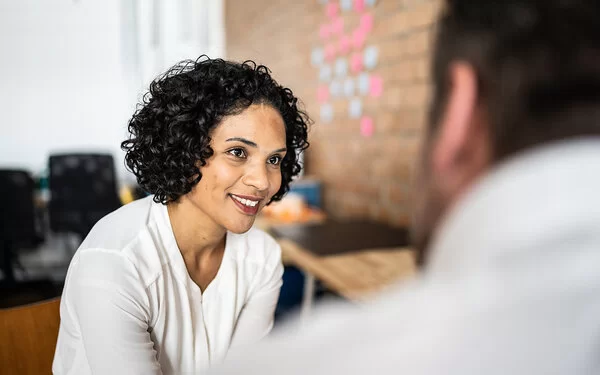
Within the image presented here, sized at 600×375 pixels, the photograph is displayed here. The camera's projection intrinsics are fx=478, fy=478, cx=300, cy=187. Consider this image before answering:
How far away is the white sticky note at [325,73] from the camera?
3.28 m

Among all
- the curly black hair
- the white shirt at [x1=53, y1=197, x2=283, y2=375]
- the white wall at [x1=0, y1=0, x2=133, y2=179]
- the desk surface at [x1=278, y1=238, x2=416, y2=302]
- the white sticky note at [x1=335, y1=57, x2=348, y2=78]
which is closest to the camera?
the white shirt at [x1=53, y1=197, x2=283, y2=375]

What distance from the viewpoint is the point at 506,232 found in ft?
1.26

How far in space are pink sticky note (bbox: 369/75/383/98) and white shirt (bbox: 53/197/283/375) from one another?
1774 mm

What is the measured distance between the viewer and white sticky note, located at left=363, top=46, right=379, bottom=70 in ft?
9.04

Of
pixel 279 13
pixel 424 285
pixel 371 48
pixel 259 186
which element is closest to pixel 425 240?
pixel 424 285

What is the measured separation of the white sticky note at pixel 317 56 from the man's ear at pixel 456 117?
3.00 meters

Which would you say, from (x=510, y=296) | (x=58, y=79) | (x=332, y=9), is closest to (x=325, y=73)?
(x=332, y=9)

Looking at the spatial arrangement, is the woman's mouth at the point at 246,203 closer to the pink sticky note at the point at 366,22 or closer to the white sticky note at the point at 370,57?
the white sticky note at the point at 370,57

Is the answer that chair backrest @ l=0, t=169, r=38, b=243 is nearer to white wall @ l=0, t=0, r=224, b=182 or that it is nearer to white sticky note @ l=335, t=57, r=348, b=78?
white wall @ l=0, t=0, r=224, b=182

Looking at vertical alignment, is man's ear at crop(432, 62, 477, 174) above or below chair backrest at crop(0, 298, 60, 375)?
above

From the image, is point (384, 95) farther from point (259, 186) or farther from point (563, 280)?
point (563, 280)

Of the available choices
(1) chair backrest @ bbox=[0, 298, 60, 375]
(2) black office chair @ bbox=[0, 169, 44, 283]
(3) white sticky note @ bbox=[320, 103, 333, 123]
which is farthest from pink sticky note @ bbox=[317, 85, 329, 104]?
(1) chair backrest @ bbox=[0, 298, 60, 375]

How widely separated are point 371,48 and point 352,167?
0.76 m

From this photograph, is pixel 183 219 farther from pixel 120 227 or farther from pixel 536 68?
pixel 536 68
